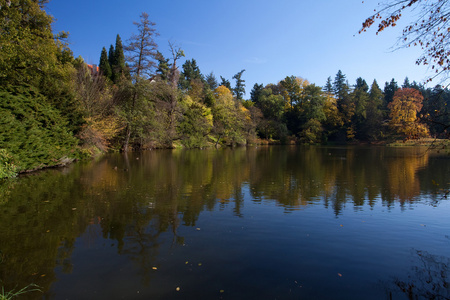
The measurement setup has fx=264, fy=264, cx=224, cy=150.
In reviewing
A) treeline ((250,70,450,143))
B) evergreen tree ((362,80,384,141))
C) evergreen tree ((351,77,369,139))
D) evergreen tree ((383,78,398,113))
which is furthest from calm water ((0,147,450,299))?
evergreen tree ((383,78,398,113))

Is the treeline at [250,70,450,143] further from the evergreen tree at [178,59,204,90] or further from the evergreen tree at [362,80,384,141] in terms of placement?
the evergreen tree at [178,59,204,90]

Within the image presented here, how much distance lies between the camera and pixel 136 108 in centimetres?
2912

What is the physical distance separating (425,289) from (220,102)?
45.6 m

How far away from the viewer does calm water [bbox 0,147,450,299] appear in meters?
3.73

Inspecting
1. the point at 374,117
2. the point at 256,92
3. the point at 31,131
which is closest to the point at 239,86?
the point at 256,92

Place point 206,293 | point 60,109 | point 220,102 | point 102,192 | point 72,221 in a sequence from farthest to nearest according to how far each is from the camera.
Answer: point 220,102 < point 60,109 < point 102,192 < point 72,221 < point 206,293

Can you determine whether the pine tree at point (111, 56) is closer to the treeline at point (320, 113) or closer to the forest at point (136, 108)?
the forest at point (136, 108)

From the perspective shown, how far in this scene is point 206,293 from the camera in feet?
11.6

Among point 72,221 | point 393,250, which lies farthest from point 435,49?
point 72,221

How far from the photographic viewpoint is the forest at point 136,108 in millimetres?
12141

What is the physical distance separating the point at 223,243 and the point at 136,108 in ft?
87.3

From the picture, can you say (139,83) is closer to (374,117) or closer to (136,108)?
(136,108)

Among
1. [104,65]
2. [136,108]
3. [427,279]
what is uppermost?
[104,65]

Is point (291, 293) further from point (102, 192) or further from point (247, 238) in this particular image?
point (102, 192)
